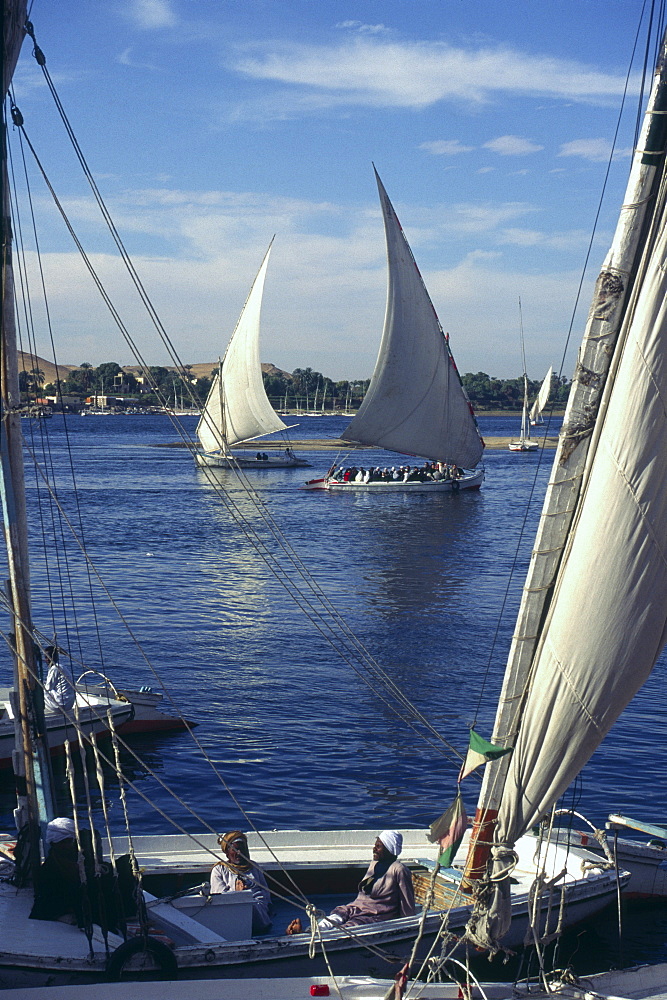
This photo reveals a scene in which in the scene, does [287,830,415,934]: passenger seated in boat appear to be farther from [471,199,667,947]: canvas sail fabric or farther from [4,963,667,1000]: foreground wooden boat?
[471,199,667,947]: canvas sail fabric

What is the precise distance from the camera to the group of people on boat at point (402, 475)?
2943 inches

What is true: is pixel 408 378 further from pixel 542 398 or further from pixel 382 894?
pixel 542 398

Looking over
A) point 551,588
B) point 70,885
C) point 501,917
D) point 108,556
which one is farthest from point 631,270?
point 108,556

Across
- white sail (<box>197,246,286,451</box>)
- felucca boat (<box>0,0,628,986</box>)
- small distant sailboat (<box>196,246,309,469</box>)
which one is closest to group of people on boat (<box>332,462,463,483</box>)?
small distant sailboat (<box>196,246,309,469</box>)

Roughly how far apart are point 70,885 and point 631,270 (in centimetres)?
771

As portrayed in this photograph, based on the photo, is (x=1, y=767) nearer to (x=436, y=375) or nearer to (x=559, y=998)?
(x=559, y=998)

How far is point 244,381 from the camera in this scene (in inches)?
3145

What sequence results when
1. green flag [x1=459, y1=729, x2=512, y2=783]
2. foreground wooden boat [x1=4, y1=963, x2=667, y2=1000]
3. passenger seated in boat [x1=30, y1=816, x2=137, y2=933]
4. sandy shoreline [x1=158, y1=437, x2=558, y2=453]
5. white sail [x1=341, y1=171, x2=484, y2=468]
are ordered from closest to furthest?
green flag [x1=459, y1=729, x2=512, y2=783], foreground wooden boat [x1=4, y1=963, x2=667, y2=1000], passenger seated in boat [x1=30, y1=816, x2=137, y2=933], white sail [x1=341, y1=171, x2=484, y2=468], sandy shoreline [x1=158, y1=437, x2=558, y2=453]

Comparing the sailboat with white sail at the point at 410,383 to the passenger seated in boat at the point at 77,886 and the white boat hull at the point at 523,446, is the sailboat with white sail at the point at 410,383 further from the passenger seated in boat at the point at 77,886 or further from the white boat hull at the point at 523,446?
the white boat hull at the point at 523,446

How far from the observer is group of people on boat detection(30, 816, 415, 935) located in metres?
10.5

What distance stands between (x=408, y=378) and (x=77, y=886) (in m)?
49.6

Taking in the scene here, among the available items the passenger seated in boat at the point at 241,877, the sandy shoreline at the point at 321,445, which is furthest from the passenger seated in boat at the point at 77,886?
the sandy shoreline at the point at 321,445

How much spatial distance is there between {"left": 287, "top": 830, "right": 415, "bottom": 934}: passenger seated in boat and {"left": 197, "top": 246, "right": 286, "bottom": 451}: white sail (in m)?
67.9

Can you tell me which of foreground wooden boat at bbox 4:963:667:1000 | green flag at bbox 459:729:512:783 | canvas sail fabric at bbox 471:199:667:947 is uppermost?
canvas sail fabric at bbox 471:199:667:947
